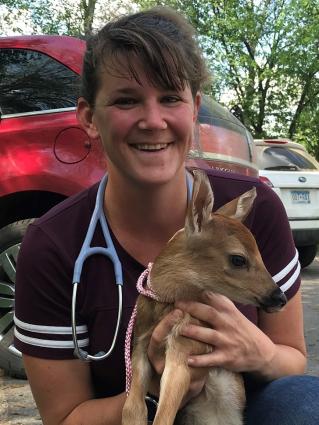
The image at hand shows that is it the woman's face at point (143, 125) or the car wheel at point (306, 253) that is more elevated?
the woman's face at point (143, 125)

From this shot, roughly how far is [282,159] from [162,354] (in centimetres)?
798

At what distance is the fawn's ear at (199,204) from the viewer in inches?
74.5

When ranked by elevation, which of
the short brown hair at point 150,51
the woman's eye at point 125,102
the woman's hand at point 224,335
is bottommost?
the woman's hand at point 224,335

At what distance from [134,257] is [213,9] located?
25.3 meters

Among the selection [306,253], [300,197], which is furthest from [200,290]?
[306,253]

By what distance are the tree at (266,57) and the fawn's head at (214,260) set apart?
22.0m

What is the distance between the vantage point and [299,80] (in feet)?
80.8

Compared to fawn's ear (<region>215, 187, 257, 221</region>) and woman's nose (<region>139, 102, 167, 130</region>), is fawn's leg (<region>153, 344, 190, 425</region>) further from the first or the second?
woman's nose (<region>139, 102, 167, 130</region>)

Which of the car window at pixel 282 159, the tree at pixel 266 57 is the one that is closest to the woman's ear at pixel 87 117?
the car window at pixel 282 159

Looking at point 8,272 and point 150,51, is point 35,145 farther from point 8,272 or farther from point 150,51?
point 150,51

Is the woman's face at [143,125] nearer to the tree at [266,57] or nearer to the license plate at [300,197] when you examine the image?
the license plate at [300,197]

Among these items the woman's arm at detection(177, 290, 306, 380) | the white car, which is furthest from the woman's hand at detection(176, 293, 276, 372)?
the white car

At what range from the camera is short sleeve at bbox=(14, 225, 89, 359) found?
7.26 ft

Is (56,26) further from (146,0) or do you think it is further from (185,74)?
(185,74)
